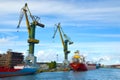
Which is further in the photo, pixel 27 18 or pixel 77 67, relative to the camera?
pixel 77 67

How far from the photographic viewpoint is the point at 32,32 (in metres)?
150

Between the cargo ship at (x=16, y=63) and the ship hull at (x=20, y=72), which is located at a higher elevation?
the cargo ship at (x=16, y=63)

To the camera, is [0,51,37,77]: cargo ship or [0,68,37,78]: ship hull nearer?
[0,68,37,78]: ship hull

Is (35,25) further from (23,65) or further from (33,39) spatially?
(23,65)

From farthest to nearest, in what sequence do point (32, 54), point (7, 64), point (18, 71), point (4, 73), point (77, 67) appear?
point (77, 67), point (32, 54), point (7, 64), point (18, 71), point (4, 73)

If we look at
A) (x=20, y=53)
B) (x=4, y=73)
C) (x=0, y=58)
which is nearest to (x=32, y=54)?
(x=20, y=53)

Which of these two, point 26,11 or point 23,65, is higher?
point 26,11

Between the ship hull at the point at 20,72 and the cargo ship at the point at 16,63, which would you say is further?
the cargo ship at the point at 16,63

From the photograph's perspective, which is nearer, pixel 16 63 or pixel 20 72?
pixel 20 72

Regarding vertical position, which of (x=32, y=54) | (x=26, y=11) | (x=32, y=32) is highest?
(x=26, y=11)

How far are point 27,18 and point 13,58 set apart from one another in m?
25.3

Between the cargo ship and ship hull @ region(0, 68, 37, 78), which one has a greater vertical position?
the cargo ship

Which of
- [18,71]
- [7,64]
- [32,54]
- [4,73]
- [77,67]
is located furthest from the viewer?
[77,67]

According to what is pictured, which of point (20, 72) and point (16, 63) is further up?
point (16, 63)
